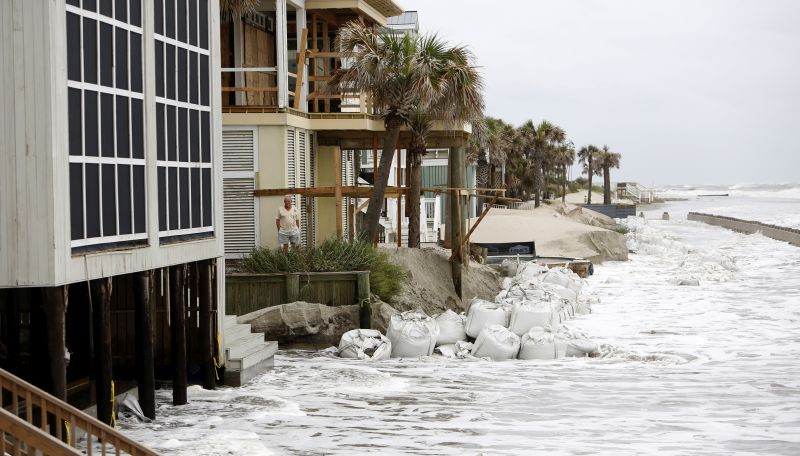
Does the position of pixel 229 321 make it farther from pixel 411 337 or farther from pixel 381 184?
pixel 381 184

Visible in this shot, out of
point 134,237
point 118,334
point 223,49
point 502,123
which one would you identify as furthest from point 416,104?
point 502,123

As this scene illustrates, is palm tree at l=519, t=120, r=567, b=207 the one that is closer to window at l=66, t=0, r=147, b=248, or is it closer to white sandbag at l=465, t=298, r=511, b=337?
white sandbag at l=465, t=298, r=511, b=337

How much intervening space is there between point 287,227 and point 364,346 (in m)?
3.54

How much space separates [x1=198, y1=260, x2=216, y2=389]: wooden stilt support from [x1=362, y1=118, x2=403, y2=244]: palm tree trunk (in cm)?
819

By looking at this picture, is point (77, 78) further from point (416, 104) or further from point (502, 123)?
point (502, 123)

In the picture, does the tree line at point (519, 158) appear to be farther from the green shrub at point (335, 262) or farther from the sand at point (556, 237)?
the green shrub at point (335, 262)

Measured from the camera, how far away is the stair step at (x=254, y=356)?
50.5ft

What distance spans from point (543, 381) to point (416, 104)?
8.13m

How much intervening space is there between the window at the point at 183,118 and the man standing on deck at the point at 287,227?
5921mm

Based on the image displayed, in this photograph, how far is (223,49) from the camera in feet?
78.6

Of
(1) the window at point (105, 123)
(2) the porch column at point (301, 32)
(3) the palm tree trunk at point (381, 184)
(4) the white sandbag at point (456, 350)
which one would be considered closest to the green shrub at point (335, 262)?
(3) the palm tree trunk at point (381, 184)

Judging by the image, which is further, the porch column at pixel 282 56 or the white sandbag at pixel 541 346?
the porch column at pixel 282 56

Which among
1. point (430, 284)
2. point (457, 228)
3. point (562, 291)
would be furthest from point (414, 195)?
point (562, 291)

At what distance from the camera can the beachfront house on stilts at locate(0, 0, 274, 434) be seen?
10125 millimetres
